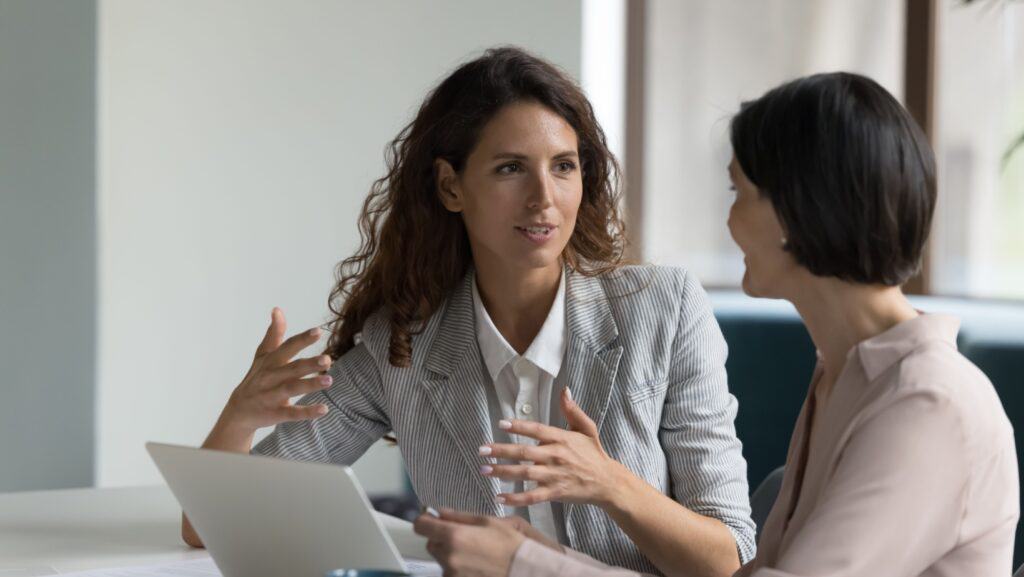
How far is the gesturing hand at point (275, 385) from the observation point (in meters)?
1.64

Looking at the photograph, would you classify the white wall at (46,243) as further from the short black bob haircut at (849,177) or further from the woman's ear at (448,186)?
the short black bob haircut at (849,177)

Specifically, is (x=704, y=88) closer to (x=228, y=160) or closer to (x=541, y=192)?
(x=228, y=160)

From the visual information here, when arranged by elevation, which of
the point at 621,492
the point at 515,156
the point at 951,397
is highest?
the point at 515,156

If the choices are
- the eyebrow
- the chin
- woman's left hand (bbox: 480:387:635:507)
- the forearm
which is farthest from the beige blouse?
the eyebrow

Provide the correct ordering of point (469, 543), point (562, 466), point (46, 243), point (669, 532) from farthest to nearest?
point (46, 243), point (669, 532), point (562, 466), point (469, 543)

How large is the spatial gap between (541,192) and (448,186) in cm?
22

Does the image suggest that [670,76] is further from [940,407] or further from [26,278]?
[940,407]

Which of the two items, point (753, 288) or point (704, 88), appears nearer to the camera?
point (753, 288)

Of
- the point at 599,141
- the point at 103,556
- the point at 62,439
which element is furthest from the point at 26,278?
the point at 599,141

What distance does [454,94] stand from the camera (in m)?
1.90

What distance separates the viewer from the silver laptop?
3.64 ft

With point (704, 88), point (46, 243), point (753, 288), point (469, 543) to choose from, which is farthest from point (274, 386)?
point (704, 88)

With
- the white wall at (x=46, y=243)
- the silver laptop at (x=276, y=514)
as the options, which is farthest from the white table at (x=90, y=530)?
the white wall at (x=46, y=243)

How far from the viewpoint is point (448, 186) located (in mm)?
1952
